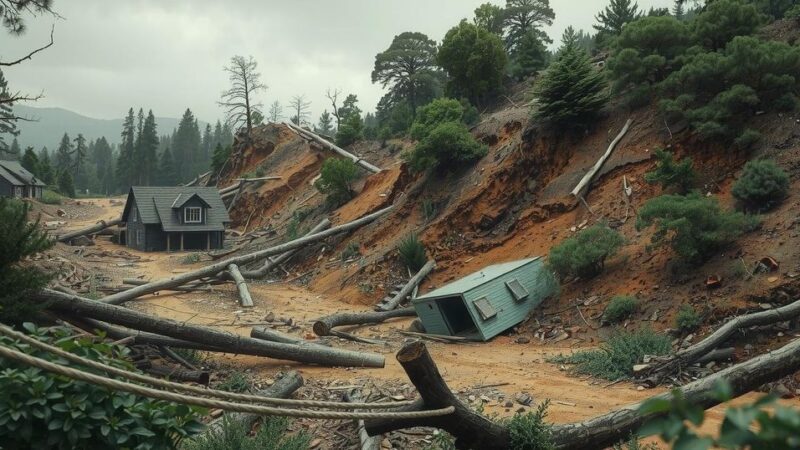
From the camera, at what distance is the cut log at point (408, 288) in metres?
18.6

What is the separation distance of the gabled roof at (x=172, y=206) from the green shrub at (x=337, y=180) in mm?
11094

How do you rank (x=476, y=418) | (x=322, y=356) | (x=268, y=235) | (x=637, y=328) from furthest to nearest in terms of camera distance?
(x=268, y=235)
(x=637, y=328)
(x=322, y=356)
(x=476, y=418)

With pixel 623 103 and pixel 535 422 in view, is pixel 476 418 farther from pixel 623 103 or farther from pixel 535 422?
pixel 623 103

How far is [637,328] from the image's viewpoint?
12812mm

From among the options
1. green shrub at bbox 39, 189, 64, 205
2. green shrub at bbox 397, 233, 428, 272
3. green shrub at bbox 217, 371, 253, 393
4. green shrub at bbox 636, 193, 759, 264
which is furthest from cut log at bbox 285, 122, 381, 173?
green shrub at bbox 217, 371, 253, 393

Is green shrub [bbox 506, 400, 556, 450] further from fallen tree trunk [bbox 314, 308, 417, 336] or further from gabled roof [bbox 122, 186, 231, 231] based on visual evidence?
gabled roof [bbox 122, 186, 231, 231]

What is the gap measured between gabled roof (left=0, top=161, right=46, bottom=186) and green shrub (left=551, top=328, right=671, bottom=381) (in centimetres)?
5818

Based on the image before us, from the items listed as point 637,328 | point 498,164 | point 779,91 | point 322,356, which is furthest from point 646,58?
point 322,356

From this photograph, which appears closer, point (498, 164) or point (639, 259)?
point (639, 259)

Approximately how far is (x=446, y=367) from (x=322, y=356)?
247cm

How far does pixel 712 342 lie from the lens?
9945 millimetres

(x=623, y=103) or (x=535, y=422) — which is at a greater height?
(x=623, y=103)

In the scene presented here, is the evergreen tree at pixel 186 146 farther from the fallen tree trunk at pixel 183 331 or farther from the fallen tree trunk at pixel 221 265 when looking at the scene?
the fallen tree trunk at pixel 183 331

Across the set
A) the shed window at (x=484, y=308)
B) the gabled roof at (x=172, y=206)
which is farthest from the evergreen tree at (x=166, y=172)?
the shed window at (x=484, y=308)
